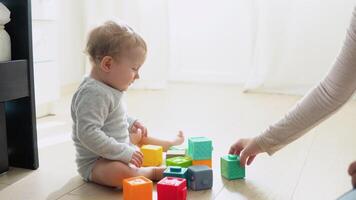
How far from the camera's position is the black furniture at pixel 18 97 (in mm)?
1062

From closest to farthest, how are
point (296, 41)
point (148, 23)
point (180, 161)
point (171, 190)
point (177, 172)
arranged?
point (171, 190) < point (177, 172) < point (180, 161) < point (296, 41) < point (148, 23)

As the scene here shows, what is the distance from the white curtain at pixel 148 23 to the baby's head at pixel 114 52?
142 centimetres

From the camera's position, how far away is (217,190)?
3.31 feet

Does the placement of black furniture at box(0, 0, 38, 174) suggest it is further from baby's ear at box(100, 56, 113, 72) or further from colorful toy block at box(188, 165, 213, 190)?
colorful toy block at box(188, 165, 213, 190)

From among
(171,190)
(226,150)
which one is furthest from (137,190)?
(226,150)

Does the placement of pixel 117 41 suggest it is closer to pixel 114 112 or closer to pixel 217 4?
pixel 114 112

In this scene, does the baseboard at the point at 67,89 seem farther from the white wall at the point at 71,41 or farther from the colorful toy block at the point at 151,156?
the colorful toy block at the point at 151,156

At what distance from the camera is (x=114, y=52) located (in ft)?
3.48

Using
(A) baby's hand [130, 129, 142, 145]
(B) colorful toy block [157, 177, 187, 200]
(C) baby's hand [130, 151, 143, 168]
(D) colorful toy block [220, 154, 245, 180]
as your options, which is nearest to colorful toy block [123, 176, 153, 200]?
(B) colorful toy block [157, 177, 187, 200]

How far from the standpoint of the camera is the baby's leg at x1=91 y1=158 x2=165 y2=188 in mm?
1010

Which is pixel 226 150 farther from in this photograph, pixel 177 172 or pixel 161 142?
pixel 177 172

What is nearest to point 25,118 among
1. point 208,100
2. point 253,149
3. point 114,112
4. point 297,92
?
point 114,112

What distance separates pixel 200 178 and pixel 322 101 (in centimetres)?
33

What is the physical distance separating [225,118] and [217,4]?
1.04 metres
